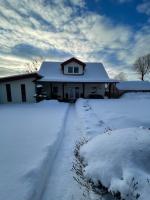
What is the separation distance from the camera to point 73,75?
22.0 m

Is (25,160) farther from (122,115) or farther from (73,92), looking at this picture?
(73,92)

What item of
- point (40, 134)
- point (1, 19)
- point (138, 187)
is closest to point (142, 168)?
point (138, 187)

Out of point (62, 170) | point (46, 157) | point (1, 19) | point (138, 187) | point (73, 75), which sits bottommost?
point (62, 170)

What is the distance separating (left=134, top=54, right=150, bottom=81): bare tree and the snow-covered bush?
145ft

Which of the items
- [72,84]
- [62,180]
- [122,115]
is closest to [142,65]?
[72,84]

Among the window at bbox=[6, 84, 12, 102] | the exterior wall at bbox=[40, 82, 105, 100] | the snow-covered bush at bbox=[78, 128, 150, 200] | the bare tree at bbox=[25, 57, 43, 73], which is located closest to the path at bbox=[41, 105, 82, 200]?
the snow-covered bush at bbox=[78, 128, 150, 200]

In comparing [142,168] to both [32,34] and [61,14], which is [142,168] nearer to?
[61,14]

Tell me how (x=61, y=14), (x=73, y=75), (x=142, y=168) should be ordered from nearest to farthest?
(x=142, y=168)
(x=61, y=14)
(x=73, y=75)

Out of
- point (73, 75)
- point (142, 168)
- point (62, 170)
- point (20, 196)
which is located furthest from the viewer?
point (73, 75)

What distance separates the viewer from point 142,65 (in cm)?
4219

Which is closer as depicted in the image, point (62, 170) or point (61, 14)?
point (62, 170)

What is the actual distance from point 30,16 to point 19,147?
353 inches

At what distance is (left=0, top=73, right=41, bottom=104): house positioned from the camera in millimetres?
17594

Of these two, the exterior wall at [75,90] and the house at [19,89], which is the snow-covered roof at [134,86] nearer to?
the exterior wall at [75,90]
